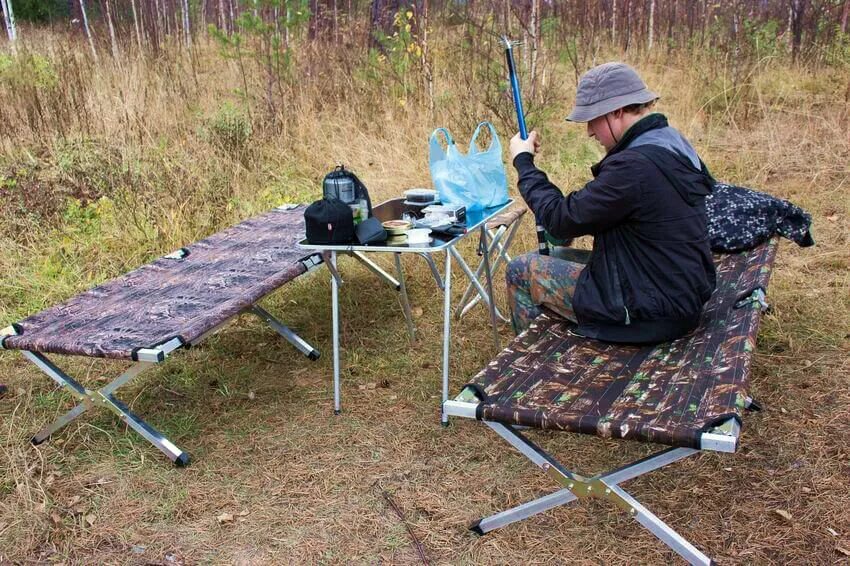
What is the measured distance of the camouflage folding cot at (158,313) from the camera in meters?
2.91

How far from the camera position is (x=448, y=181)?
11.4 ft

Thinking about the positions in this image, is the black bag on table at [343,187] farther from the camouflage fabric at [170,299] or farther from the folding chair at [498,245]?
the folding chair at [498,245]

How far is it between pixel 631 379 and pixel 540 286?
63 centimetres

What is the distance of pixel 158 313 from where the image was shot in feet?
10.4

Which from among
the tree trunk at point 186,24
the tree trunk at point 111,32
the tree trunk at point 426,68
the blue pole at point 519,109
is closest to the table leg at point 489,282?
the blue pole at point 519,109

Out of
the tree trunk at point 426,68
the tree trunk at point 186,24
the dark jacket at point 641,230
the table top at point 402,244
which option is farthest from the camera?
the tree trunk at point 186,24

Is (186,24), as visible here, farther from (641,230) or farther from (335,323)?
(641,230)

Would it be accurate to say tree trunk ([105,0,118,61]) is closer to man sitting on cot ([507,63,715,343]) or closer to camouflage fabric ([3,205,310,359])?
camouflage fabric ([3,205,310,359])

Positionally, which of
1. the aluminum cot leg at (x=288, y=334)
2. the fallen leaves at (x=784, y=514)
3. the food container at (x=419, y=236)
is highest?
the food container at (x=419, y=236)

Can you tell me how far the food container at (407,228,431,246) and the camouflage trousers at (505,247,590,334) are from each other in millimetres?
351

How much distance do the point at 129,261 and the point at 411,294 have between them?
178 cm

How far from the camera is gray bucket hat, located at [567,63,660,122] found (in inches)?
100

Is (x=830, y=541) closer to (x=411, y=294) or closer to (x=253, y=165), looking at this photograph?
(x=411, y=294)

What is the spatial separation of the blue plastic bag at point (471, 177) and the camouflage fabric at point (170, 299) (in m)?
0.76
